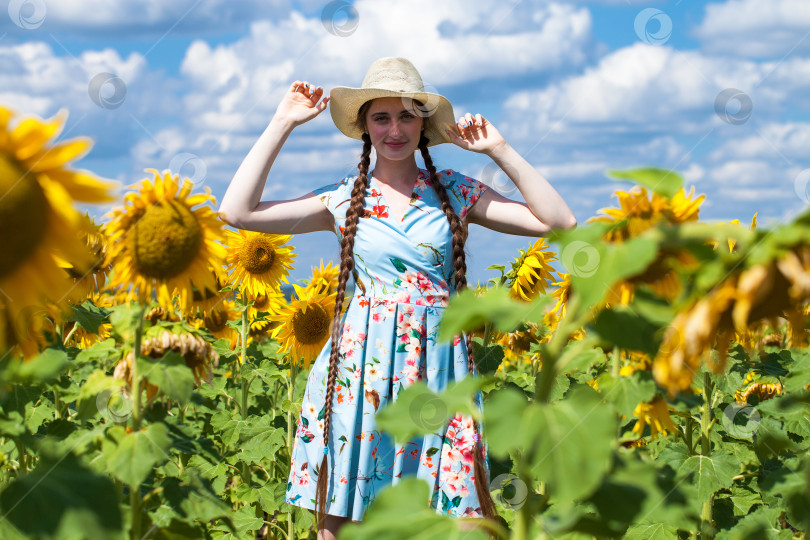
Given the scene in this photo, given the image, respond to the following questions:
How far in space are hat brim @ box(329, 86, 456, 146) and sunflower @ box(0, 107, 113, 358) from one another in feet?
7.47

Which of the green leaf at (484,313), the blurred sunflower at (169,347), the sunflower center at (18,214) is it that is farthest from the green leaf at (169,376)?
the green leaf at (484,313)

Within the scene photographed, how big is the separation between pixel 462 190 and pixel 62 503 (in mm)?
2750

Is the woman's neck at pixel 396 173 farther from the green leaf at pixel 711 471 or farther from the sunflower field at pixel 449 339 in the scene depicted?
the green leaf at pixel 711 471

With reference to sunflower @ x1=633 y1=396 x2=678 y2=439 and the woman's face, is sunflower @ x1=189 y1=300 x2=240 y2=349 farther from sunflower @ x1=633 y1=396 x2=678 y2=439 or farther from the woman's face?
sunflower @ x1=633 y1=396 x2=678 y2=439

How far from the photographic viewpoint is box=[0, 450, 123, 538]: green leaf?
121 cm

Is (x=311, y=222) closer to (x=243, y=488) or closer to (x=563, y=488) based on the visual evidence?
(x=243, y=488)

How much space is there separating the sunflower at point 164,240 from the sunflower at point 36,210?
0.45 metres

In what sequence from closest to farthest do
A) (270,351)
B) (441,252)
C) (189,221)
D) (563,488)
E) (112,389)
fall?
(563,488) < (112,389) < (189,221) < (441,252) < (270,351)

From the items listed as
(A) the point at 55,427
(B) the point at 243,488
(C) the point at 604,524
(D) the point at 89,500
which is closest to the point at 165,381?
(D) the point at 89,500

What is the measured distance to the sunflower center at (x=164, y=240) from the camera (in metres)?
1.97

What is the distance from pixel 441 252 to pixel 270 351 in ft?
6.56

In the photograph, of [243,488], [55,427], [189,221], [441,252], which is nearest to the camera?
[189,221]

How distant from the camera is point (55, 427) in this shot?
9.01 feet

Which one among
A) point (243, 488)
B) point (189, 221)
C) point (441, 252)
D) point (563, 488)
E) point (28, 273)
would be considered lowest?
point (243, 488)
